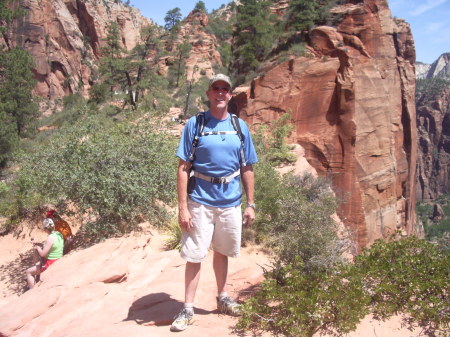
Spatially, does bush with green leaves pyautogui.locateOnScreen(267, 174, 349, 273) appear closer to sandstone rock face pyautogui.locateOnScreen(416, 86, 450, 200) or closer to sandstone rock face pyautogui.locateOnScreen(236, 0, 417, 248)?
sandstone rock face pyautogui.locateOnScreen(236, 0, 417, 248)

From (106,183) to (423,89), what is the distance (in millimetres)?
101381

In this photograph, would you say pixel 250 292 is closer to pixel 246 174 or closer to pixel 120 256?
pixel 246 174

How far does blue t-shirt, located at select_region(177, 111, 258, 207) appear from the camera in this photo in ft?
10.2

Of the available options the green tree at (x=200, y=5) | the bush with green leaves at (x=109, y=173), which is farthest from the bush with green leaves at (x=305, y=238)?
the green tree at (x=200, y=5)

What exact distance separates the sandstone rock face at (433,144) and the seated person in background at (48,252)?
275ft

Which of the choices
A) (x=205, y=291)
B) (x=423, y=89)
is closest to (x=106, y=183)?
(x=205, y=291)

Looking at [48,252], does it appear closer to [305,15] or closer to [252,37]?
[305,15]

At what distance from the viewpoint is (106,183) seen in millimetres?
6141

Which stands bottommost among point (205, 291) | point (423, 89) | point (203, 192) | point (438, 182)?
point (438, 182)

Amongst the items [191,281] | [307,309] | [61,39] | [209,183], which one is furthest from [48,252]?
[61,39]

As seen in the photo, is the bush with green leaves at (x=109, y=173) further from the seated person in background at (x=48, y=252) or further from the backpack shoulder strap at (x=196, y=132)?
the backpack shoulder strap at (x=196, y=132)

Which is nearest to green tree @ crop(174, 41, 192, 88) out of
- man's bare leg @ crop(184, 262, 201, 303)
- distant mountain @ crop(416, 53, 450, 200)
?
man's bare leg @ crop(184, 262, 201, 303)

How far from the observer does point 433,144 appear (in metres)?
84.3

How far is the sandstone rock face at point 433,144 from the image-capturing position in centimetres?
7869
